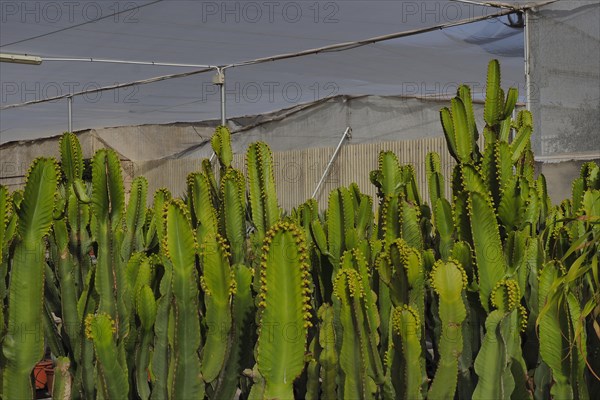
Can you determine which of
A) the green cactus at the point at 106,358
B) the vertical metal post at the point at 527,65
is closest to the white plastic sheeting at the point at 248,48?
the vertical metal post at the point at 527,65

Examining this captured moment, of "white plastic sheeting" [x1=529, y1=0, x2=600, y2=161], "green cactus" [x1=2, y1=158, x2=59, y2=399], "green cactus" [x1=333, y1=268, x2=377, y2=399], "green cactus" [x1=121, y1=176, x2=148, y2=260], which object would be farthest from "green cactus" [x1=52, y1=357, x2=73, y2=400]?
"white plastic sheeting" [x1=529, y1=0, x2=600, y2=161]

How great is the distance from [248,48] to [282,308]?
27.3 ft

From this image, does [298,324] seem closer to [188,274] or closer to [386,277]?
[188,274]

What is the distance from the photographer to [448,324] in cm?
247

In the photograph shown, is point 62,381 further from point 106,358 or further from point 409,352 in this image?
Result: point 409,352

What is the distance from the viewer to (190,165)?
45.9 ft

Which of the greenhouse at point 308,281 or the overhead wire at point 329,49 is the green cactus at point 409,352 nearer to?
the greenhouse at point 308,281

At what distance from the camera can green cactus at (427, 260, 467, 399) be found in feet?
7.90

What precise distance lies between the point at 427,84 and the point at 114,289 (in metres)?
8.67

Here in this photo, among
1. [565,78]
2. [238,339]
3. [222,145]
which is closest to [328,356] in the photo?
[238,339]

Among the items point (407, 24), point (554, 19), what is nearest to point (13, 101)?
point (407, 24)

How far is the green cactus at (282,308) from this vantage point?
2084 millimetres

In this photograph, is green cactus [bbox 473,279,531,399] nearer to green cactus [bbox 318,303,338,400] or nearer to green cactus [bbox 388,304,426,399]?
green cactus [bbox 388,304,426,399]

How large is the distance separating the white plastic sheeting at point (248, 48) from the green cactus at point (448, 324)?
5.81 meters
